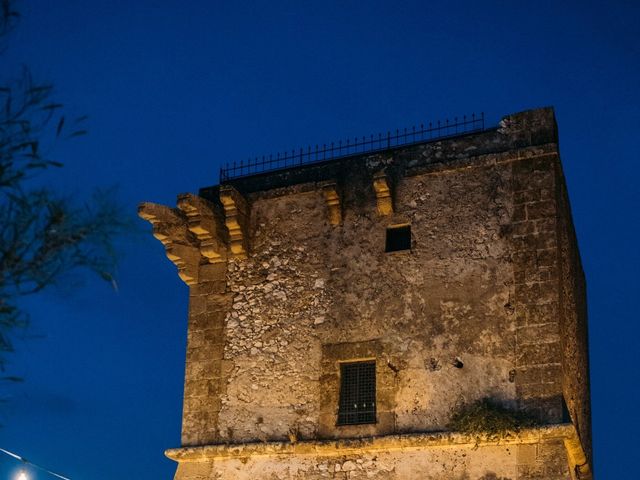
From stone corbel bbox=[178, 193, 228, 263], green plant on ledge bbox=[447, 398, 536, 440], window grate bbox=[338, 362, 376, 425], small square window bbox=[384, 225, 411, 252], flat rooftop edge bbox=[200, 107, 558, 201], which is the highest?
flat rooftop edge bbox=[200, 107, 558, 201]

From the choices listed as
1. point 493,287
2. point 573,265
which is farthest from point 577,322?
point 493,287

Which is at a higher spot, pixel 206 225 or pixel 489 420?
pixel 206 225

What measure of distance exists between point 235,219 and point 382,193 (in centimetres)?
240

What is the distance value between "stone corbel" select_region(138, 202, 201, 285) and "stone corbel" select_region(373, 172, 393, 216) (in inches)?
123

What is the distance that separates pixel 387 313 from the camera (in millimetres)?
14367

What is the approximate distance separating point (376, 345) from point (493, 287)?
5.97 ft

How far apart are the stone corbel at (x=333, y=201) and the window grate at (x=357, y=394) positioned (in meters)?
2.21

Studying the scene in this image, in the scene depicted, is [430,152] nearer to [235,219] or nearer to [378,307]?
[378,307]

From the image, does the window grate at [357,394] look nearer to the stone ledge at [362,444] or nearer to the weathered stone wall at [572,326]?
the stone ledge at [362,444]

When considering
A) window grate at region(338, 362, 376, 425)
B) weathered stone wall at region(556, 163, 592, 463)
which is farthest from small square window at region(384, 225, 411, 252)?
weathered stone wall at region(556, 163, 592, 463)

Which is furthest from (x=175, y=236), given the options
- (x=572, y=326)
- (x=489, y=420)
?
(x=572, y=326)

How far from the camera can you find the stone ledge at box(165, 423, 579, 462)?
12688mm

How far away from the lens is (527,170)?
14211mm

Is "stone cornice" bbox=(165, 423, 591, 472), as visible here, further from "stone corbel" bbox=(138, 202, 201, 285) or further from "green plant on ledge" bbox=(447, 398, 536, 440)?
"stone corbel" bbox=(138, 202, 201, 285)
